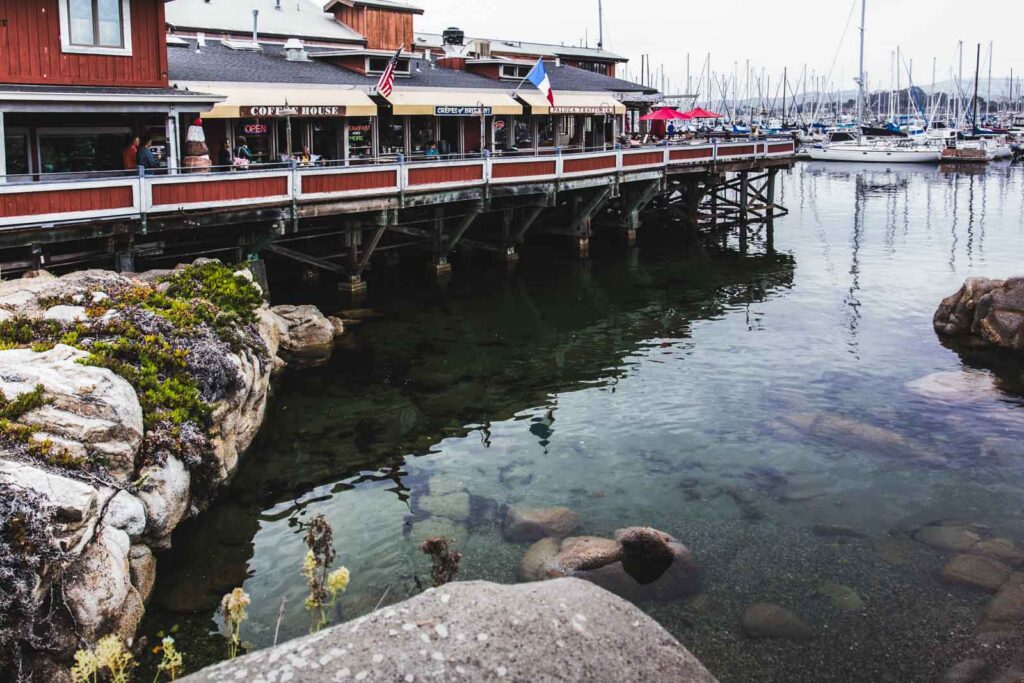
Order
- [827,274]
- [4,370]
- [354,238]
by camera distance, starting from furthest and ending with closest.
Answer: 1. [827,274]
2. [354,238]
3. [4,370]

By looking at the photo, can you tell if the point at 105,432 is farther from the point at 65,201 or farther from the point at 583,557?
the point at 65,201

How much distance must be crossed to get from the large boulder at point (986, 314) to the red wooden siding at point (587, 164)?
1314 cm

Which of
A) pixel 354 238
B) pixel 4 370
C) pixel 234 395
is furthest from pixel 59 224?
pixel 354 238

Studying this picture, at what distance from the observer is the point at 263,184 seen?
76.6 ft

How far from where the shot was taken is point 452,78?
40.5 meters

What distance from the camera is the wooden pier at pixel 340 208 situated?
19.7m

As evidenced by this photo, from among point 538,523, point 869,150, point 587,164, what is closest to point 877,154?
point 869,150

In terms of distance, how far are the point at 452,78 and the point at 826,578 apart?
105 feet

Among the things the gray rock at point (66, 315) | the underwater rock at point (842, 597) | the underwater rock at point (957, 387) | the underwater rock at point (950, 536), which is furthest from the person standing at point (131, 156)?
the underwater rock at point (950, 536)

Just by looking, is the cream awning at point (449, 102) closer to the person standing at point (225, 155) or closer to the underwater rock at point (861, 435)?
the person standing at point (225, 155)

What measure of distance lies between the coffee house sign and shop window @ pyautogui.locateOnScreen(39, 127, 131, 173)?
12.8 feet

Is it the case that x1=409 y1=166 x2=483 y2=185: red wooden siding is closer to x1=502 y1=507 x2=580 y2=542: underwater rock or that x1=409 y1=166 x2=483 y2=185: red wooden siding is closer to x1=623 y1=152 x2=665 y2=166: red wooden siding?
x1=623 y1=152 x2=665 y2=166: red wooden siding

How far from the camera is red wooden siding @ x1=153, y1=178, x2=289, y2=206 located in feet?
69.1

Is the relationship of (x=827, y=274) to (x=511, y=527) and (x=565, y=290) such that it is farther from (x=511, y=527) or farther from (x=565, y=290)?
(x=511, y=527)
